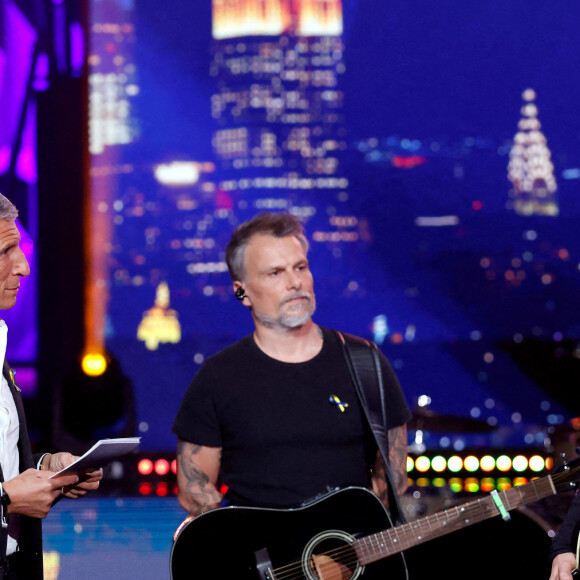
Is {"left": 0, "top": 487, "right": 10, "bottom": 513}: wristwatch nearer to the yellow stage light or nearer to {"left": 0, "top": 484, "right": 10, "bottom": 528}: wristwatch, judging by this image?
{"left": 0, "top": 484, "right": 10, "bottom": 528}: wristwatch

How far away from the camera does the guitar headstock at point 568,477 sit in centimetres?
247

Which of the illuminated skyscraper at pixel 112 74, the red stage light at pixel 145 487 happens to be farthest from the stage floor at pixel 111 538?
the illuminated skyscraper at pixel 112 74

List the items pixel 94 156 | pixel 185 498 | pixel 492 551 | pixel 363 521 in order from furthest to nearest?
pixel 94 156
pixel 492 551
pixel 185 498
pixel 363 521

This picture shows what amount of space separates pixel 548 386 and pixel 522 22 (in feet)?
12.1

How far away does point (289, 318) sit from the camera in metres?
2.84

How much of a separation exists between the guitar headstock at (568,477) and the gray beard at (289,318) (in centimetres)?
91

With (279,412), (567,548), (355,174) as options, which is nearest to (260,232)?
(279,412)

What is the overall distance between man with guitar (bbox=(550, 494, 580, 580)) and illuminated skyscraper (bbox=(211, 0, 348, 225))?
5875 mm

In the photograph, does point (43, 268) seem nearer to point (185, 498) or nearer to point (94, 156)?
point (94, 156)

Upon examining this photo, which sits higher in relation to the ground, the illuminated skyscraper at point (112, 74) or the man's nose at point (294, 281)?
the illuminated skyscraper at point (112, 74)

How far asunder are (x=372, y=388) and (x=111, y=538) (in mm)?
3373

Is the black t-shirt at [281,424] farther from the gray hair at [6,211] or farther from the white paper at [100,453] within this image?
the gray hair at [6,211]

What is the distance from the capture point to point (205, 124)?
8258 mm

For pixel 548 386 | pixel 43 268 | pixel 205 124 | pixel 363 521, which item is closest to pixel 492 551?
pixel 363 521
